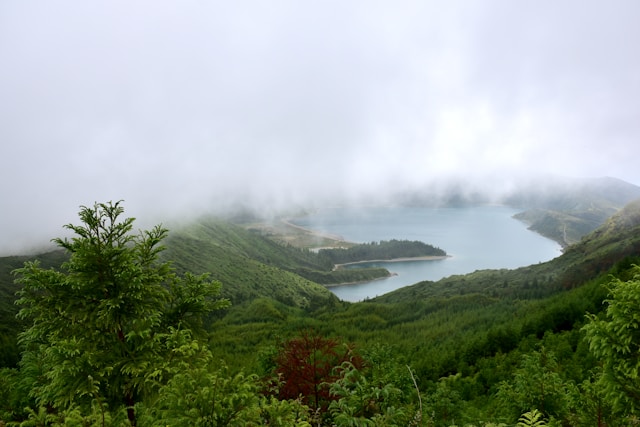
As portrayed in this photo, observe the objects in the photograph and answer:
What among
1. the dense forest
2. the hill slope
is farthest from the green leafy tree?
the hill slope

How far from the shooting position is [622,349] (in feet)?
26.5

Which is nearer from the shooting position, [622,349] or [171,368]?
[171,368]

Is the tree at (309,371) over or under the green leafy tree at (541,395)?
over

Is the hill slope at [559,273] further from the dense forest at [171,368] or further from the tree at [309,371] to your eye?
the tree at [309,371]

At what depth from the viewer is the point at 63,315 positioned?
28.1 feet

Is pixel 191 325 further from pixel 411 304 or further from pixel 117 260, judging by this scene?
pixel 411 304

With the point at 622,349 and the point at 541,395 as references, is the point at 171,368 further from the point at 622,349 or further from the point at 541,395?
the point at 541,395

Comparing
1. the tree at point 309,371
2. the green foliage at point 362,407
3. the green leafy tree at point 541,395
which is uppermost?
the green foliage at point 362,407

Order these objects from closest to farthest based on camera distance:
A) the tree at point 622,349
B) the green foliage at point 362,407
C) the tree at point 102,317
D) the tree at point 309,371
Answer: the green foliage at point 362,407 < the tree at point 622,349 < the tree at point 102,317 < the tree at point 309,371

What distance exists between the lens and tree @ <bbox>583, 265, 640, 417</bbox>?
783 cm

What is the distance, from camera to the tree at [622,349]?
7832 millimetres

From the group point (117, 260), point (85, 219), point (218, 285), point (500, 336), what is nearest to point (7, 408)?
point (117, 260)

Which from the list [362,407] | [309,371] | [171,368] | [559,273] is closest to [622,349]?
[362,407]

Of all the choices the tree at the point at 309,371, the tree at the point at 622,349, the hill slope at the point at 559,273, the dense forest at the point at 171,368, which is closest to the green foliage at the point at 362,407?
Answer: the dense forest at the point at 171,368
